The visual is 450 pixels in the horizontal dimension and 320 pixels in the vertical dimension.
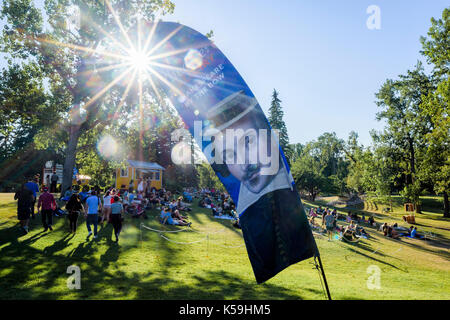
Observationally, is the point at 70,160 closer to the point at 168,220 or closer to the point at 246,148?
the point at 168,220

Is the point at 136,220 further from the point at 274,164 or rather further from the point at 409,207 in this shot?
the point at 409,207

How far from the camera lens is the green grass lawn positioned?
6159 millimetres

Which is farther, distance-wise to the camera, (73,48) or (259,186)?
(73,48)

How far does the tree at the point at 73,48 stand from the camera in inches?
717

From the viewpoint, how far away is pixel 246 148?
167 inches

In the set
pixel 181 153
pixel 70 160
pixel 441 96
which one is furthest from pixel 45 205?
pixel 181 153

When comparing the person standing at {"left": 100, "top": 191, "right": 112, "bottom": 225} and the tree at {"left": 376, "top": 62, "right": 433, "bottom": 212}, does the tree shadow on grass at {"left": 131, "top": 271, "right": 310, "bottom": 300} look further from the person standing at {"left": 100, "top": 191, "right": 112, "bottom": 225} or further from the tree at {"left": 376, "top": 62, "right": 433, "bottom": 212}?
the tree at {"left": 376, "top": 62, "right": 433, "bottom": 212}

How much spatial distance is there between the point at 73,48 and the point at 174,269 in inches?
754

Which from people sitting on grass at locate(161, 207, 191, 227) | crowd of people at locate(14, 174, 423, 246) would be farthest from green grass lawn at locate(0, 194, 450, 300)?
people sitting on grass at locate(161, 207, 191, 227)

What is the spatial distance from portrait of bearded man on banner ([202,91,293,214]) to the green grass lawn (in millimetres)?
3376

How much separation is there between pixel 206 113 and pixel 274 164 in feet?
4.67

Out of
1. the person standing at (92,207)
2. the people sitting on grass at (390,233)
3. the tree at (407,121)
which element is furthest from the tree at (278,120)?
the person standing at (92,207)

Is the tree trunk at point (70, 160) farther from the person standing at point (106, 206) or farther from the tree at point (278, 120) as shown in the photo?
the tree at point (278, 120)

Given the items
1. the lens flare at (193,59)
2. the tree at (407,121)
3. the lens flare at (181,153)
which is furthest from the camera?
the lens flare at (181,153)
